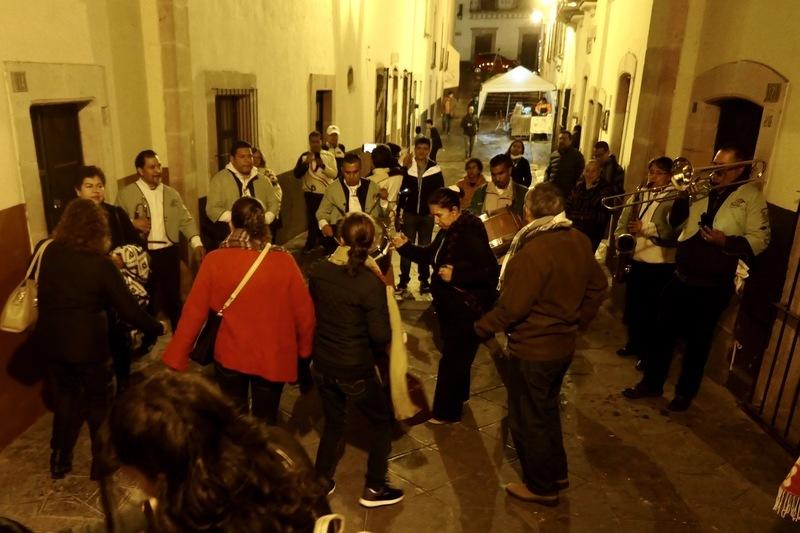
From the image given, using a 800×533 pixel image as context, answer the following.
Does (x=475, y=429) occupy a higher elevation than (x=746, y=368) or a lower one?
lower

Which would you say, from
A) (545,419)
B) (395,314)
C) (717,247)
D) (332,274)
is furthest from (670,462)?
(332,274)

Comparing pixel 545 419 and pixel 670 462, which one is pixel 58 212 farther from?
pixel 670 462

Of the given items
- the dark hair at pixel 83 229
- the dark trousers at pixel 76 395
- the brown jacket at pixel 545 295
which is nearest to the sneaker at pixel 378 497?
the brown jacket at pixel 545 295

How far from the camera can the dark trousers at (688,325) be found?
4.73 m

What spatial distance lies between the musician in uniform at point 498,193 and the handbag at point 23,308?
14.5 ft

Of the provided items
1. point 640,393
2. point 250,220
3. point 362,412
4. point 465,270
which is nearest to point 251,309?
point 250,220

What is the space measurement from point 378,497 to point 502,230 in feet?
8.90

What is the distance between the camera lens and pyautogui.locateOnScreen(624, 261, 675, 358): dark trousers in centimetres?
565

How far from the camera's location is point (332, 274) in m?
3.30

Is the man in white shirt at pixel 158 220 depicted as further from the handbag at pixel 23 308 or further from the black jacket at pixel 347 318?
the black jacket at pixel 347 318

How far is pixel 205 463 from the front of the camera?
1285 mm

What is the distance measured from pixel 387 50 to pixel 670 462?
14212mm

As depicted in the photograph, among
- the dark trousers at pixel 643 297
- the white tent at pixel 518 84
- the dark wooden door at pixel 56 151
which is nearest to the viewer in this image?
the dark wooden door at pixel 56 151

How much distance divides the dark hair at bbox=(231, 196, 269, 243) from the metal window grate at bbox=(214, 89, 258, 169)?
15.2 ft
